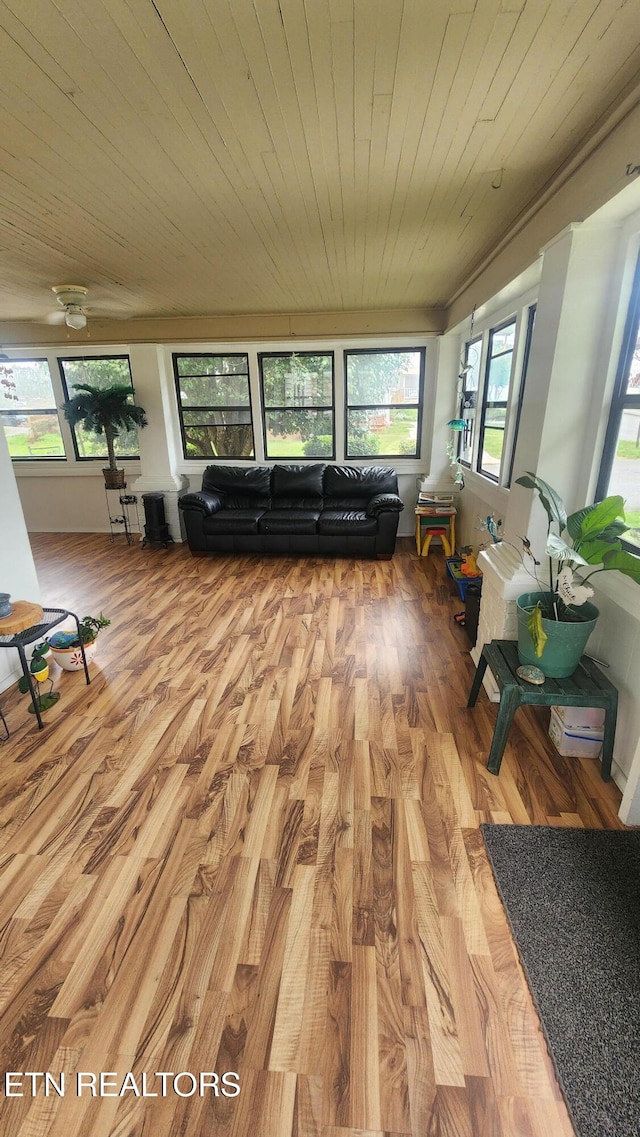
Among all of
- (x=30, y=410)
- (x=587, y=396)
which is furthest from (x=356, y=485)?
(x=30, y=410)

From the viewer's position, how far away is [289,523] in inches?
192

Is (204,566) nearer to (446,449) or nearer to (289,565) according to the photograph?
(289,565)

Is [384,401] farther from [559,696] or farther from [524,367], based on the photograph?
[559,696]

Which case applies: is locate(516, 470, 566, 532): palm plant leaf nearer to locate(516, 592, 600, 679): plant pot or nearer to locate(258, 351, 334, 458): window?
locate(516, 592, 600, 679): plant pot

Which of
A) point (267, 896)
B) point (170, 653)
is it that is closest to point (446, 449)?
point (170, 653)

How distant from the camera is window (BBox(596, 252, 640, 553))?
1862mm

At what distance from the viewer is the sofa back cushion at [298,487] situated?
536 cm

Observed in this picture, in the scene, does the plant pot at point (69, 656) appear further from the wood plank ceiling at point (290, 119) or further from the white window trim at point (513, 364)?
the white window trim at point (513, 364)

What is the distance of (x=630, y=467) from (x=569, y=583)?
588 mm

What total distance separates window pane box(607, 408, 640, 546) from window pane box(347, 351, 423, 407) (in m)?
3.80

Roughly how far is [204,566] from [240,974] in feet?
12.6

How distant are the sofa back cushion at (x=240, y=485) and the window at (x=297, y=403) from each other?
0.55 meters

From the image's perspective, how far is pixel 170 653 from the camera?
3.07m

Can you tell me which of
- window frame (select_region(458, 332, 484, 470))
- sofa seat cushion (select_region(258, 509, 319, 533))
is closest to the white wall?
window frame (select_region(458, 332, 484, 470))
